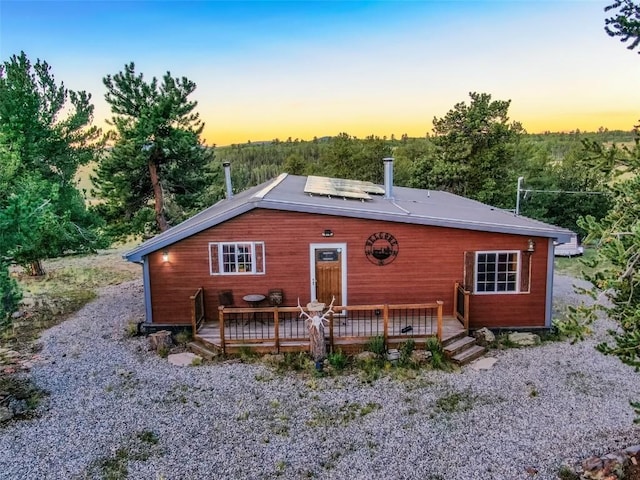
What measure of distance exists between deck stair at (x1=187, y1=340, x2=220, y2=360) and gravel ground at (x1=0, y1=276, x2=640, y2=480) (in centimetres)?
38

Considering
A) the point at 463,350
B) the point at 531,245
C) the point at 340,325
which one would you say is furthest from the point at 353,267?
the point at 531,245

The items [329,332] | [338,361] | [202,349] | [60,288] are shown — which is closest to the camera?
[338,361]

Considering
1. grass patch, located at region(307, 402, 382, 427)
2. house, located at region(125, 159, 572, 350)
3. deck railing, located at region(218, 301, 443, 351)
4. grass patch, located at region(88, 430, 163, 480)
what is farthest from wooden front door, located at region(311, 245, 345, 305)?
grass patch, located at region(88, 430, 163, 480)

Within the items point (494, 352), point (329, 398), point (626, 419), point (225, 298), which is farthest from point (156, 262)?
point (626, 419)

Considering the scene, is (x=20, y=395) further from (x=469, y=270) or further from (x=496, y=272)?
(x=496, y=272)

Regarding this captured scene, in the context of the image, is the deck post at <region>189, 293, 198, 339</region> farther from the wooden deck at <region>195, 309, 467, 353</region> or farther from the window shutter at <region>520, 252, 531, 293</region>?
the window shutter at <region>520, 252, 531, 293</region>

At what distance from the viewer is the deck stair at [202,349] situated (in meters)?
9.32

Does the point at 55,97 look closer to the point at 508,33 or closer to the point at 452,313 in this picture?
the point at 452,313

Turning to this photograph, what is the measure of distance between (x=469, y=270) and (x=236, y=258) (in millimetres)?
5480

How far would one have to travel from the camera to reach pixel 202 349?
376 inches

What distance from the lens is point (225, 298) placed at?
10.5 metres

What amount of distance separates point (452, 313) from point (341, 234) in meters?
3.31

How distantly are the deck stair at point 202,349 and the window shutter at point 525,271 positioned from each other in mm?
7097

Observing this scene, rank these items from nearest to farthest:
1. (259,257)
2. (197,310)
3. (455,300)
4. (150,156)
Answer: (197,310) → (259,257) → (455,300) → (150,156)
